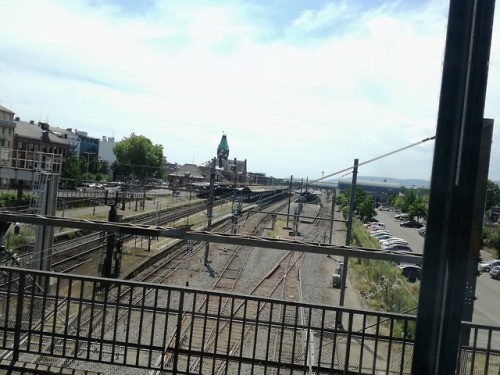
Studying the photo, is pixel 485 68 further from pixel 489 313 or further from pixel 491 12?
pixel 489 313

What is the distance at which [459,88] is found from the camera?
1.47 meters

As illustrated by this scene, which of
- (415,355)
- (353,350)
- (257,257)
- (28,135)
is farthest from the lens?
(28,135)

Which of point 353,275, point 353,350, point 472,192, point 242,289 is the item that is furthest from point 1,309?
point 353,275

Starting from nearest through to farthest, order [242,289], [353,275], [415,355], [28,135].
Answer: [415,355] → [242,289] → [353,275] → [28,135]

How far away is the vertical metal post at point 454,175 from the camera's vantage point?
4.77 ft

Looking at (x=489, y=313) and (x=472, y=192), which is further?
(x=489, y=313)

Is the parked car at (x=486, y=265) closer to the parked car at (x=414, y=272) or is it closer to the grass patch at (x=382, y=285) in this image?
the parked car at (x=414, y=272)

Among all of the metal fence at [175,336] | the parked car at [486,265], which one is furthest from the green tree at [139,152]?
the metal fence at [175,336]

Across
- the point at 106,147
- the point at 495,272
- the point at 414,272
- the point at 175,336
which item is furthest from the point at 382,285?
→ the point at 106,147

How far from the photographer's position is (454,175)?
147 centimetres

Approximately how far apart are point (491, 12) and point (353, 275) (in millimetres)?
13098

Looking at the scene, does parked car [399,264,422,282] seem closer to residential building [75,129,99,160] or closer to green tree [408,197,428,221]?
green tree [408,197,428,221]

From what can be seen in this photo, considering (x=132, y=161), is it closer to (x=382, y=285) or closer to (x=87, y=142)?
(x=87, y=142)

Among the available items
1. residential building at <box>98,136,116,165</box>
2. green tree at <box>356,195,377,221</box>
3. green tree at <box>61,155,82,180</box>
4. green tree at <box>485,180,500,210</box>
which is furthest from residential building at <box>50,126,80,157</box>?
green tree at <box>485,180,500,210</box>
